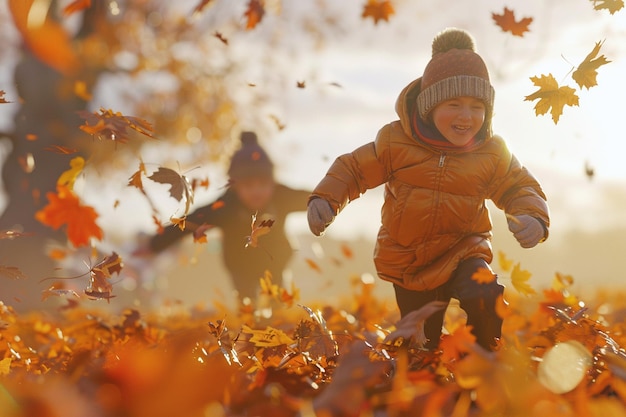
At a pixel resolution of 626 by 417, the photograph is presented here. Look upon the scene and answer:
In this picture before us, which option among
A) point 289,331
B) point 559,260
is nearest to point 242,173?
point 289,331

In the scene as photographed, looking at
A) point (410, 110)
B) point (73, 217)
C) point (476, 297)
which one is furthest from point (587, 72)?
point (73, 217)

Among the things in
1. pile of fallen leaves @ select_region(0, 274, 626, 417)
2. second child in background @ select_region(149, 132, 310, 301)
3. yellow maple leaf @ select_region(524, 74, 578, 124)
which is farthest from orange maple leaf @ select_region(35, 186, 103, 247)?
second child in background @ select_region(149, 132, 310, 301)

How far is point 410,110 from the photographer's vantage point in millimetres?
3238

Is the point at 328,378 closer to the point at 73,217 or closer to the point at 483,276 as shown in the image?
the point at 483,276

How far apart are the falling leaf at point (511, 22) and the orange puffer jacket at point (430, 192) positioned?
2.49 feet

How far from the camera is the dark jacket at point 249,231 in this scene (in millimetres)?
6121

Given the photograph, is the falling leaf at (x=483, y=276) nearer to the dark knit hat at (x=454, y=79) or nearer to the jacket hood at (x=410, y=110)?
the jacket hood at (x=410, y=110)

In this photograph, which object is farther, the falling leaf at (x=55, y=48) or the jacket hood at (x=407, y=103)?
the falling leaf at (x=55, y=48)

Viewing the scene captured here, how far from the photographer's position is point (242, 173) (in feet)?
20.2

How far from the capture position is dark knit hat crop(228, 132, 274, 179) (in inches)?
242

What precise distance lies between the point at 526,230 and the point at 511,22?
4.76 feet

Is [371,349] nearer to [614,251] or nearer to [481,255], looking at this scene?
[481,255]

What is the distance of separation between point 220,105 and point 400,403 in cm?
1348

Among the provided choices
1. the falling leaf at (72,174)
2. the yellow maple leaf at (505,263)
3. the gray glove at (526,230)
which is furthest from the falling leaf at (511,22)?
the falling leaf at (72,174)
